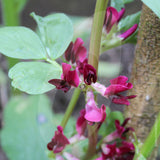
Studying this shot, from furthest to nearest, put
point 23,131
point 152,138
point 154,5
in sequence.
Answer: point 23,131, point 152,138, point 154,5

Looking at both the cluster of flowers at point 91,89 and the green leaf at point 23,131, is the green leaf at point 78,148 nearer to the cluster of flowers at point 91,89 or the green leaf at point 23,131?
the cluster of flowers at point 91,89

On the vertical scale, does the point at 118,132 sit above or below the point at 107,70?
below

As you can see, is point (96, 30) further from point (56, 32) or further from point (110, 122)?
point (110, 122)

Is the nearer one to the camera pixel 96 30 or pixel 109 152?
pixel 96 30

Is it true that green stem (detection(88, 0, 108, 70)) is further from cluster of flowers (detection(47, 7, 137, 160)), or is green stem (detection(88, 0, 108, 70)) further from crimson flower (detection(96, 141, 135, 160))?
crimson flower (detection(96, 141, 135, 160))

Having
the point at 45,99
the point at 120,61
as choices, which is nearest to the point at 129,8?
the point at 120,61

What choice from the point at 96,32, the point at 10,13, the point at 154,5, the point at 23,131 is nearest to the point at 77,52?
the point at 96,32
